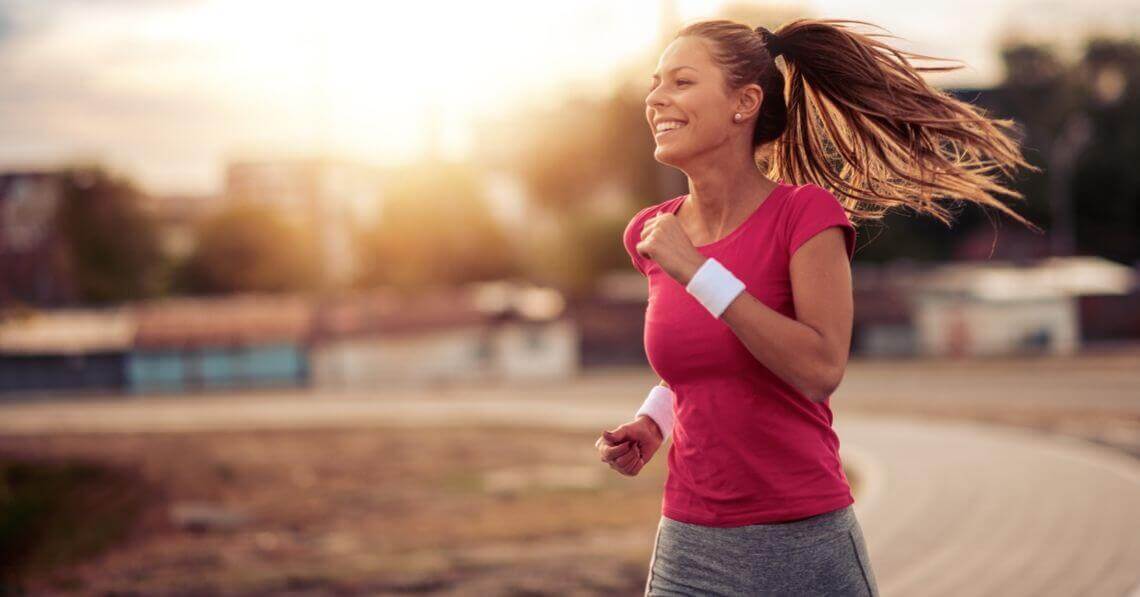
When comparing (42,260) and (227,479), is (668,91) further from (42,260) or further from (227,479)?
(42,260)

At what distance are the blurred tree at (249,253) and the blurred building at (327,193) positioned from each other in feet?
6.03

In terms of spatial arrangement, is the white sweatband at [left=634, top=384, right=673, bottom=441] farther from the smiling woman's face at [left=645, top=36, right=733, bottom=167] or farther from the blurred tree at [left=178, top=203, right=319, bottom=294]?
the blurred tree at [left=178, top=203, right=319, bottom=294]

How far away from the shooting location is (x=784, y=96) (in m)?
3.08

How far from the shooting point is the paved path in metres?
8.18

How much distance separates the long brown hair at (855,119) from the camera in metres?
3.01

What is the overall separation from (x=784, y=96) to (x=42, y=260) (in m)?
80.6

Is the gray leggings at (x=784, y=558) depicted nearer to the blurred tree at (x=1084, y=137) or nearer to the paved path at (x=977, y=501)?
the paved path at (x=977, y=501)

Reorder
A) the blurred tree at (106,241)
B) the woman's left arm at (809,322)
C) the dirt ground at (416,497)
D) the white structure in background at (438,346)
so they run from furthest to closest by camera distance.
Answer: the blurred tree at (106,241) < the white structure in background at (438,346) < the dirt ground at (416,497) < the woman's left arm at (809,322)

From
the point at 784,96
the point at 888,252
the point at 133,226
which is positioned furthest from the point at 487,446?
the point at 133,226

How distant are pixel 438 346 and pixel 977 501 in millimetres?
28073

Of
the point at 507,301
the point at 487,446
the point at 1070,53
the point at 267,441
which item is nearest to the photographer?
the point at 487,446

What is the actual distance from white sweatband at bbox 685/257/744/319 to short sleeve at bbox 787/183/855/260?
0.53ft

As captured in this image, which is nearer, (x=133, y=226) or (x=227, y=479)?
(x=227, y=479)

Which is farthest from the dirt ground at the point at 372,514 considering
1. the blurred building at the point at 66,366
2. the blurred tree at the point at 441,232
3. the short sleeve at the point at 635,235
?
the blurred tree at the point at 441,232
